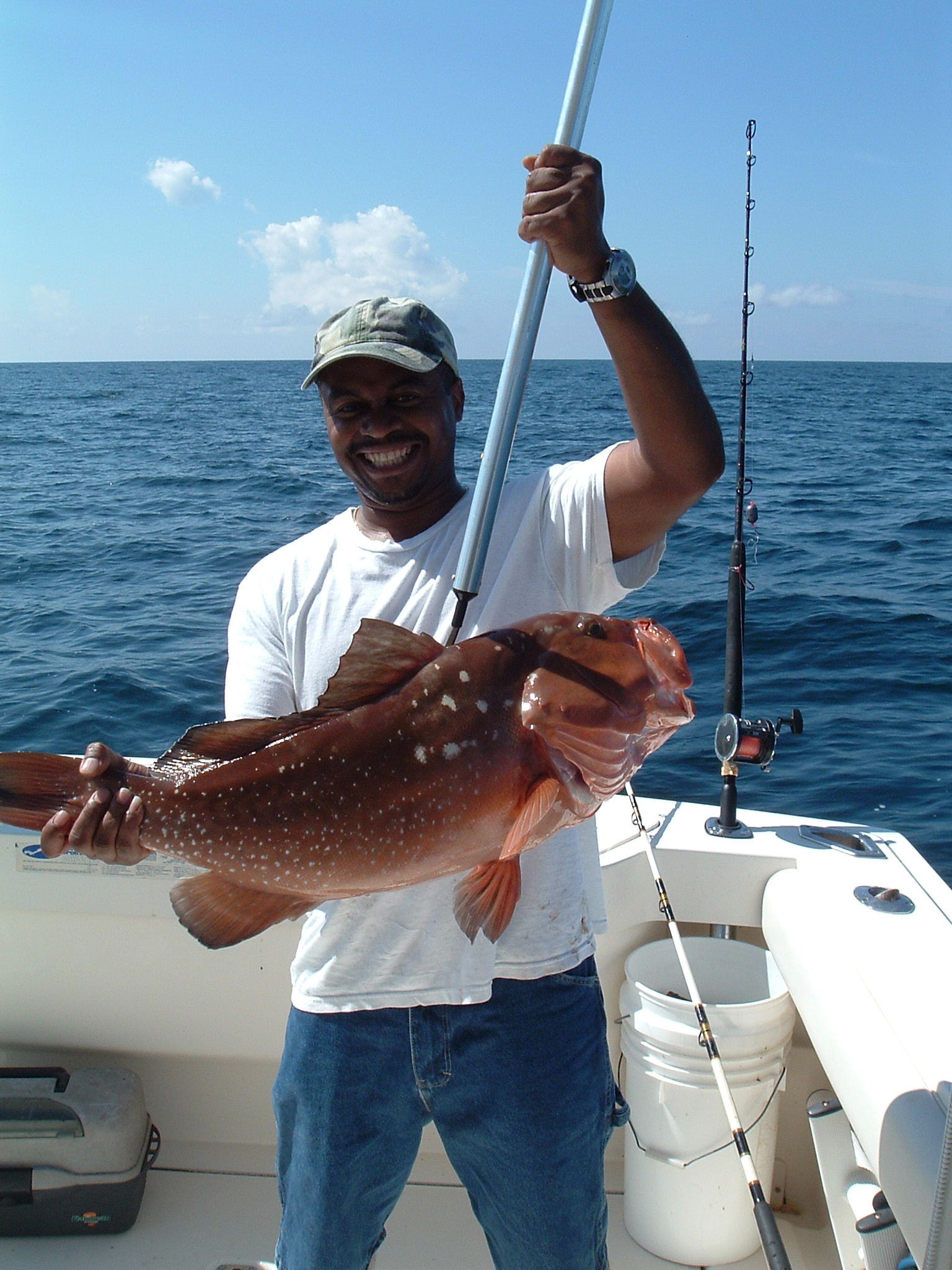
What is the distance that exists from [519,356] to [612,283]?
22 cm

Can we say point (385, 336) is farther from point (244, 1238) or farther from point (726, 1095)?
point (244, 1238)

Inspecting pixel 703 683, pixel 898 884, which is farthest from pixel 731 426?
pixel 898 884

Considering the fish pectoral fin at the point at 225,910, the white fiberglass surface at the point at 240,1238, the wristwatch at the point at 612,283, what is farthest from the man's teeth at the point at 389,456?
the white fiberglass surface at the point at 240,1238

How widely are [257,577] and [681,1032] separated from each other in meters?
2.03

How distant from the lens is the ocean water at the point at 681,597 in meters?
8.30

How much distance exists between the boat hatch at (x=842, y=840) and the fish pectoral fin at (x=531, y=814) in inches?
87.3

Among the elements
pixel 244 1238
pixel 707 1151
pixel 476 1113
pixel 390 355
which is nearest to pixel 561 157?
pixel 390 355

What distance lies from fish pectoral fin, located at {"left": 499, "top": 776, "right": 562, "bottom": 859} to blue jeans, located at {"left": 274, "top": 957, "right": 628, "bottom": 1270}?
2.41 feet

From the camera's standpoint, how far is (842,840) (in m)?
3.65

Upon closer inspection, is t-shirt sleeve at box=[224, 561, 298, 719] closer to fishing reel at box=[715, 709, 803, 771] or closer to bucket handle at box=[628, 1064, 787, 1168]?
fishing reel at box=[715, 709, 803, 771]

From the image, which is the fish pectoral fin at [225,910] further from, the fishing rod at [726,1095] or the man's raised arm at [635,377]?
the man's raised arm at [635,377]

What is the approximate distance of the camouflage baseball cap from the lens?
2246 mm

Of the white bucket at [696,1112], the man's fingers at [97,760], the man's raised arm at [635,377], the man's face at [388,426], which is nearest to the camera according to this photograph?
the man's raised arm at [635,377]

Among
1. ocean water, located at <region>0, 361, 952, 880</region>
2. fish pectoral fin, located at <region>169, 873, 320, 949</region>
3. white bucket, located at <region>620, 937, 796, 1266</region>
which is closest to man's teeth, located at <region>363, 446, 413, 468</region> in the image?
fish pectoral fin, located at <region>169, 873, 320, 949</region>
